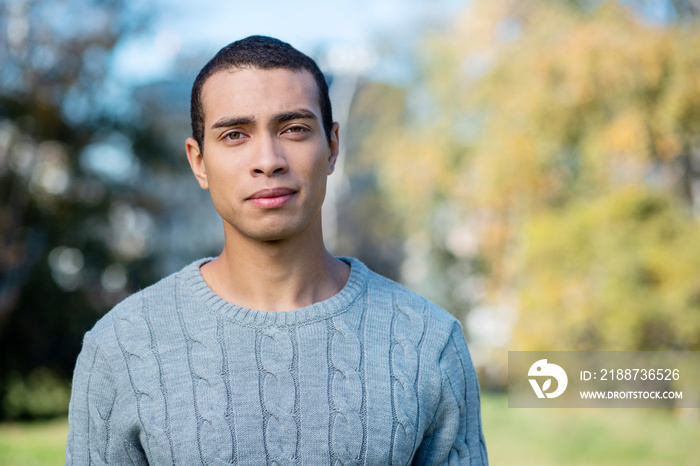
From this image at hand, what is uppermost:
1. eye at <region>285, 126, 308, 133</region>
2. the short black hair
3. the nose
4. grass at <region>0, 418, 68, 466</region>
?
the short black hair

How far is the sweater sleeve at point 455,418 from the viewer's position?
1.80m

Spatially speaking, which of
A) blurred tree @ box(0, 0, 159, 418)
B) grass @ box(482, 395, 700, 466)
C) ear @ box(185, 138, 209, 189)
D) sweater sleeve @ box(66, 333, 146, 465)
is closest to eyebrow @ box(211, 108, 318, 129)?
ear @ box(185, 138, 209, 189)

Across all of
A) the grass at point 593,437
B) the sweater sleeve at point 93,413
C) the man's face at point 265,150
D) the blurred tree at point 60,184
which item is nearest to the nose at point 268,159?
the man's face at point 265,150

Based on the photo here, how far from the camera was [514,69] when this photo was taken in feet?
35.9

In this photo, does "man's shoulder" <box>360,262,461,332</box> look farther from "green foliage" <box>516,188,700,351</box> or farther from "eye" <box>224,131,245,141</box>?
"green foliage" <box>516,188,700,351</box>

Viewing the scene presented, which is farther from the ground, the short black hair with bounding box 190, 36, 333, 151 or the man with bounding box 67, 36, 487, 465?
the short black hair with bounding box 190, 36, 333, 151

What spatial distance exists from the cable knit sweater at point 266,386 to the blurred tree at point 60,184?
923cm

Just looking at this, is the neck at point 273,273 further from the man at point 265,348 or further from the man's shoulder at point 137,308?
the man's shoulder at point 137,308

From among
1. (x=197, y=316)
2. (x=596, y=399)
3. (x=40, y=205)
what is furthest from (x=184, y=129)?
(x=197, y=316)

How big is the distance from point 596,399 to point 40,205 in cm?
802

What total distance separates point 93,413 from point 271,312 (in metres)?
0.47

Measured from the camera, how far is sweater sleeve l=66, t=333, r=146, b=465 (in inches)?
67.3

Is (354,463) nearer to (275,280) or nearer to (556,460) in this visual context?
(275,280)

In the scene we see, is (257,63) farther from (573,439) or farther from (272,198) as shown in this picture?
(573,439)
